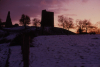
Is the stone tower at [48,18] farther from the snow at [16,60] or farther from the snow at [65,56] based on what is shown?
the snow at [16,60]

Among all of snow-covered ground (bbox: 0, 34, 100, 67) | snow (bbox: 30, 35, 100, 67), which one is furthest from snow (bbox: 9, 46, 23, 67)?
snow (bbox: 30, 35, 100, 67)

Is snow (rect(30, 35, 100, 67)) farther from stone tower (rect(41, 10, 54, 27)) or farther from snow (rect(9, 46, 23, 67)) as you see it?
stone tower (rect(41, 10, 54, 27))

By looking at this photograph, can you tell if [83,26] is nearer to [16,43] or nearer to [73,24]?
[73,24]

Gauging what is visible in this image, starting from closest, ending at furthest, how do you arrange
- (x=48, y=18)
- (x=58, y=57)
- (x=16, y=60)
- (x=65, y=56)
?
(x=16, y=60) → (x=58, y=57) → (x=65, y=56) → (x=48, y=18)

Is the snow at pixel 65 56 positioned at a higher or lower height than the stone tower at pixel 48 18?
lower

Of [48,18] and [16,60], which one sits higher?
[48,18]

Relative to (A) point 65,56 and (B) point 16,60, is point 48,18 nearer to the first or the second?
(A) point 65,56

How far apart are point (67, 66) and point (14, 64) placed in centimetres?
392

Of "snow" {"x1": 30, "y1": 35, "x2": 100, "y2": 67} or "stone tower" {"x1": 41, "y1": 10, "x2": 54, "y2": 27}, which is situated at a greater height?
"stone tower" {"x1": 41, "y1": 10, "x2": 54, "y2": 27}

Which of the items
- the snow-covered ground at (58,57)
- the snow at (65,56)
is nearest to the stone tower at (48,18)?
the snow at (65,56)

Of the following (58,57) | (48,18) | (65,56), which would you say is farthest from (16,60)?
(48,18)


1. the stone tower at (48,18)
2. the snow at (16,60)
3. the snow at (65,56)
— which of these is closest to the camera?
the snow at (16,60)

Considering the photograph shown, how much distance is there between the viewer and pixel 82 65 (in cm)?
853

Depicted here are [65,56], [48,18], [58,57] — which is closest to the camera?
[58,57]
